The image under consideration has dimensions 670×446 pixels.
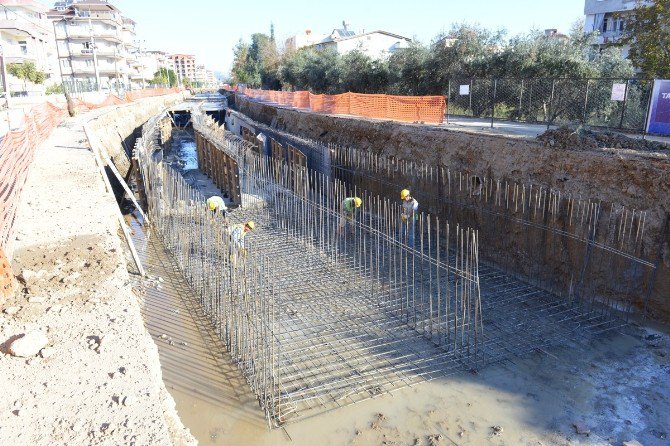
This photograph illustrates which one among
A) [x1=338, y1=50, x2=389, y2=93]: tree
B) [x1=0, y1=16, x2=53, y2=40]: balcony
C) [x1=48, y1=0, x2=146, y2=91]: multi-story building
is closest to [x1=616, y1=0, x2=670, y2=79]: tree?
[x1=338, y1=50, x2=389, y2=93]: tree

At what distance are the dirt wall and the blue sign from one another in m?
3.32

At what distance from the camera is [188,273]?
9250 millimetres

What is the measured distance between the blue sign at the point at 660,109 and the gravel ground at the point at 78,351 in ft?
40.8

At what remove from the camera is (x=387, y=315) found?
7.55 metres

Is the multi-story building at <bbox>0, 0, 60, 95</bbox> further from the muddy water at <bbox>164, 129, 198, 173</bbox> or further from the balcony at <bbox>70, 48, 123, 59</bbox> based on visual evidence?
the muddy water at <bbox>164, 129, 198, 173</bbox>

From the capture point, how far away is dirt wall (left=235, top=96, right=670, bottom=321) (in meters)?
7.78

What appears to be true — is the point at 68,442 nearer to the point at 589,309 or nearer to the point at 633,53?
the point at 589,309

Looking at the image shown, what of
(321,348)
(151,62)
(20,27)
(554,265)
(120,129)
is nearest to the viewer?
(321,348)

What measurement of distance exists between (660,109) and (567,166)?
410 centimetres

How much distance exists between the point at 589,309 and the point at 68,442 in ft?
25.0

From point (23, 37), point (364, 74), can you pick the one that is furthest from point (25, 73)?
point (364, 74)

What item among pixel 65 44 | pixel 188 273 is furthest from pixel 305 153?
pixel 65 44

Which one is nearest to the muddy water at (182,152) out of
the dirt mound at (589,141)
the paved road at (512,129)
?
the paved road at (512,129)

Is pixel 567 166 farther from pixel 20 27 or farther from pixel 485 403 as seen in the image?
pixel 20 27
